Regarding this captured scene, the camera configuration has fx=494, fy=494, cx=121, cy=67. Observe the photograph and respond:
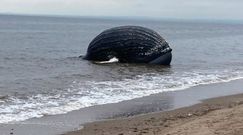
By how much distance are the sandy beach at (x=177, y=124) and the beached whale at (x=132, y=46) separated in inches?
573

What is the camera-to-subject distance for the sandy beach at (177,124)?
31.6 feet

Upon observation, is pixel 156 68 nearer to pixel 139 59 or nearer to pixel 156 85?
pixel 139 59

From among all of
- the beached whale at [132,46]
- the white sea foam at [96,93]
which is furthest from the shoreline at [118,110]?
the beached whale at [132,46]

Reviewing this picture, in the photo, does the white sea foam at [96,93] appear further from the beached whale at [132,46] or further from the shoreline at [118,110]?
the beached whale at [132,46]

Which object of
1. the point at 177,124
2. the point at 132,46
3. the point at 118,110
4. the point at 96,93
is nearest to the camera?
the point at 177,124

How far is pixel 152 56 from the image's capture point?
29.7 m

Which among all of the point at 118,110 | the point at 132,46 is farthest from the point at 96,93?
the point at 132,46

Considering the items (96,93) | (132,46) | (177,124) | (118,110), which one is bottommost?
(96,93)

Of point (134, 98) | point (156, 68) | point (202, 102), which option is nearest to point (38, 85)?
point (134, 98)

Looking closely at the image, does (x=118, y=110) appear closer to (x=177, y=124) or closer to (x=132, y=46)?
(x=177, y=124)

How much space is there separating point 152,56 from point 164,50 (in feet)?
2.77

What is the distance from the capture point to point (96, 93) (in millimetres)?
Answer: 17578

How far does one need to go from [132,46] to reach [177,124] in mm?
18131

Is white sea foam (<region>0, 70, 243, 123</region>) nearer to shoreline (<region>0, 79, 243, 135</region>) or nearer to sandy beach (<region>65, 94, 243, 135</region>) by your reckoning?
shoreline (<region>0, 79, 243, 135</region>)
